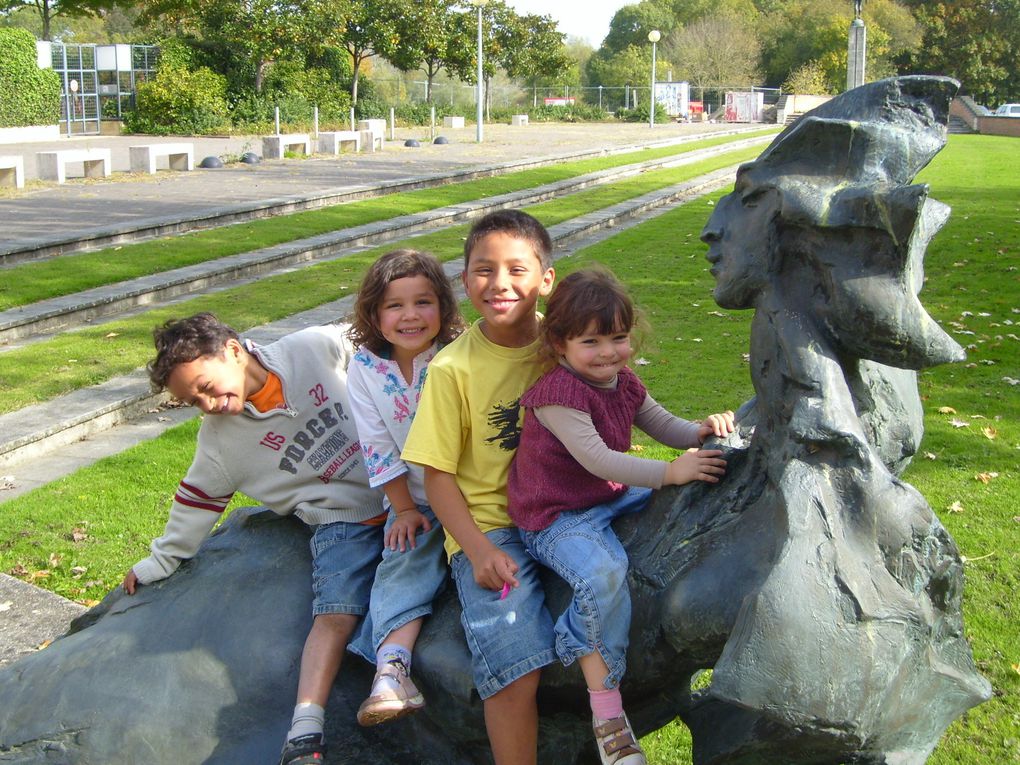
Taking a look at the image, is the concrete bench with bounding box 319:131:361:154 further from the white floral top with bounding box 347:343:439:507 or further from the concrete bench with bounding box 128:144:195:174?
the white floral top with bounding box 347:343:439:507

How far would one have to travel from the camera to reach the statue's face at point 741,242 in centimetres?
208

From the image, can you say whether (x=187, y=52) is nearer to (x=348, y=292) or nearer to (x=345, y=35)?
(x=345, y=35)

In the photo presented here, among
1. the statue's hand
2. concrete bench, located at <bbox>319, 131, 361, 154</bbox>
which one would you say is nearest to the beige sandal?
the statue's hand

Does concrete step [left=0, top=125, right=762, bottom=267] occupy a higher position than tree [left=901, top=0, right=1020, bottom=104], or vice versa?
tree [left=901, top=0, right=1020, bottom=104]

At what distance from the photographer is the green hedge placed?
3058 cm

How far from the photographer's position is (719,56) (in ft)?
222

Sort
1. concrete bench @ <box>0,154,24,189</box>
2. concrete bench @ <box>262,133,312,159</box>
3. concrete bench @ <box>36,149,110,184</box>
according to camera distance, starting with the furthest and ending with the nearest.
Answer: concrete bench @ <box>262,133,312,159</box>, concrete bench @ <box>36,149,110,184</box>, concrete bench @ <box>0,154,24,189</box>

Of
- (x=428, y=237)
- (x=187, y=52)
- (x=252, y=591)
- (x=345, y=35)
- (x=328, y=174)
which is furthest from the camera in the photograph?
(x=345, y=35)

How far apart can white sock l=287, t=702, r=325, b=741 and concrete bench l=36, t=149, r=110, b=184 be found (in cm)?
1996

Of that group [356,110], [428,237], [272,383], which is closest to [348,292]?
[428,237]

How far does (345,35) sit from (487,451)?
40.6 metres

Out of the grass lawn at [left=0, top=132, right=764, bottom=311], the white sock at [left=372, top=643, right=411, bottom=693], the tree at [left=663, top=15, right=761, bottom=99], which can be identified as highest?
the tree at [left=663, top=15, right=761, bottom=99]

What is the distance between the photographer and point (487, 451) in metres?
2.58

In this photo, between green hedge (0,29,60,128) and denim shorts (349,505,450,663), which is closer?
denim shorts (349,505,450,663)
